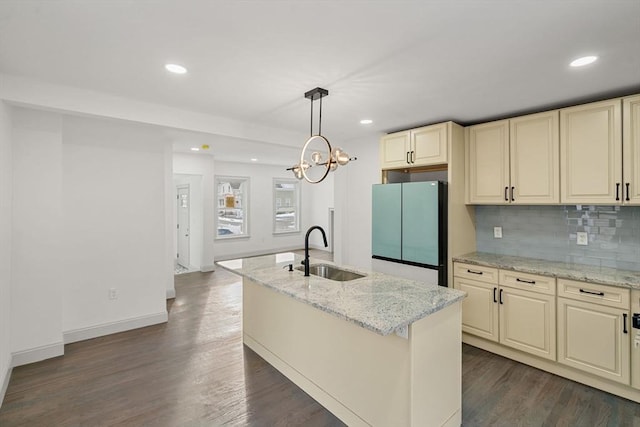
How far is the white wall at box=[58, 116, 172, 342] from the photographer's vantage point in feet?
11.1

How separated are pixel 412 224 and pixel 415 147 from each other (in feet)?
3.06

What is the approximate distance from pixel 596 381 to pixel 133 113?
4718 millimetres

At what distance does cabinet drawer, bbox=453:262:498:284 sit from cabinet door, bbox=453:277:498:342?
0.14ft

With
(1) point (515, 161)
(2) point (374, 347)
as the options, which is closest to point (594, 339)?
(1) point (515, 161)

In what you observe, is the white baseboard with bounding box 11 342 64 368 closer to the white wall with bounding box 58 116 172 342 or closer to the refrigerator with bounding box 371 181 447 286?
the white wall with bounding box 58 116 172 342

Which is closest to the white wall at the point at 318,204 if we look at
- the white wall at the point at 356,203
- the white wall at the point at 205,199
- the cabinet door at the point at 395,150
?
the white wall at the point at 205,199

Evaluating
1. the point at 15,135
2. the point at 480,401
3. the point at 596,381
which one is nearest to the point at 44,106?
the point at 15,135

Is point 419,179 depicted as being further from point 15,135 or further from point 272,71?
point 15,135

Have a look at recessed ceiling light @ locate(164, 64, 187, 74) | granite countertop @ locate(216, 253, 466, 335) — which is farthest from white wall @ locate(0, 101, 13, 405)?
granite countertop @ locate(216, 253, 466, 335)

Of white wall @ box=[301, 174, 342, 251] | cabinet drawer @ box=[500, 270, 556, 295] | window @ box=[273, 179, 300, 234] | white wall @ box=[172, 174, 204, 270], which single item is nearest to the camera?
cabinet drawer @ box=[500, 270, 556, 295]

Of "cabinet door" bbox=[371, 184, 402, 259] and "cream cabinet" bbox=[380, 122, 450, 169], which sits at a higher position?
"cream cabinet" bbox=[380, 122, 450, 169]

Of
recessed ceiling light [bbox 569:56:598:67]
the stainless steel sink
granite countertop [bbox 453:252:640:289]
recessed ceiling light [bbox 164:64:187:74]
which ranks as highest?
recessed ceiling light [bbox 164:64:187:74]

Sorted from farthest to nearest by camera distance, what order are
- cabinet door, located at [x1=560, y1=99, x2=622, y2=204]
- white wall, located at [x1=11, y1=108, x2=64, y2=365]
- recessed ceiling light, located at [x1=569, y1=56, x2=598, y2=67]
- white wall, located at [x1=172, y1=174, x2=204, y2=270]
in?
white wall, located at [x1=172, y1=174, x2=204, y2=270] → white wall, located at [x1=11, y1=108, x2=64, y2=365] → cabinet door, located at [x1=560, y1=99, x2=622, y2=204] → recessed ceiling light, located at [x1=569, y1=56, x2=598, y2=67]

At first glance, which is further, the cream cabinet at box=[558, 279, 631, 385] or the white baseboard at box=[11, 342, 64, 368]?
the white baseboard at box=[11, 342, 64, 368]
